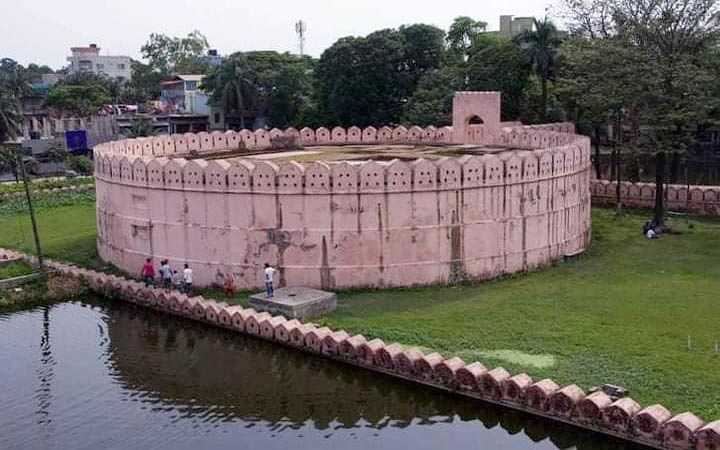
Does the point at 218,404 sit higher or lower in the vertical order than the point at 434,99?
lower

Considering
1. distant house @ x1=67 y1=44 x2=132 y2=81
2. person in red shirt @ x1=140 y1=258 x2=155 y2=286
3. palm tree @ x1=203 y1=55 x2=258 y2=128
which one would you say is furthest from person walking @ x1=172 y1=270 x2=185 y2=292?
distant house @ x1=67 y1=44 x2=132 y2=81

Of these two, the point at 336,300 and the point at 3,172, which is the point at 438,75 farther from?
the point at 336,300

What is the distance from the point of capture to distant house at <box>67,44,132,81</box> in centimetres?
10725

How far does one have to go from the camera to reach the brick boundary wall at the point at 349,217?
64.4 feet

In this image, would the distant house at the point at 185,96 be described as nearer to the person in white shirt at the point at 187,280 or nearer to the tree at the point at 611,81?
the tree at the point at 611,81

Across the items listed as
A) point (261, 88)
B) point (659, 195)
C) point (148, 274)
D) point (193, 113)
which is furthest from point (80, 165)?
point (659, 195)

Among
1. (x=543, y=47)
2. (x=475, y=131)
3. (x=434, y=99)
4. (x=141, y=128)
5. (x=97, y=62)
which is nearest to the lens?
(x=475, y=131)

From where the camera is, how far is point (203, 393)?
14938mm

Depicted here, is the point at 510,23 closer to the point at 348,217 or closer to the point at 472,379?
the point at 348,217

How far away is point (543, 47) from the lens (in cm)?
3978

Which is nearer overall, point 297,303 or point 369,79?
point 297,303

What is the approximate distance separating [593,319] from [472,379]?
3976mm

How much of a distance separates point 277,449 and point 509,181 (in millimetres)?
10295

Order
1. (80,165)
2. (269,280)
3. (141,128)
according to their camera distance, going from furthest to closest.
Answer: (141,128)
(80,165)
(269,280)
